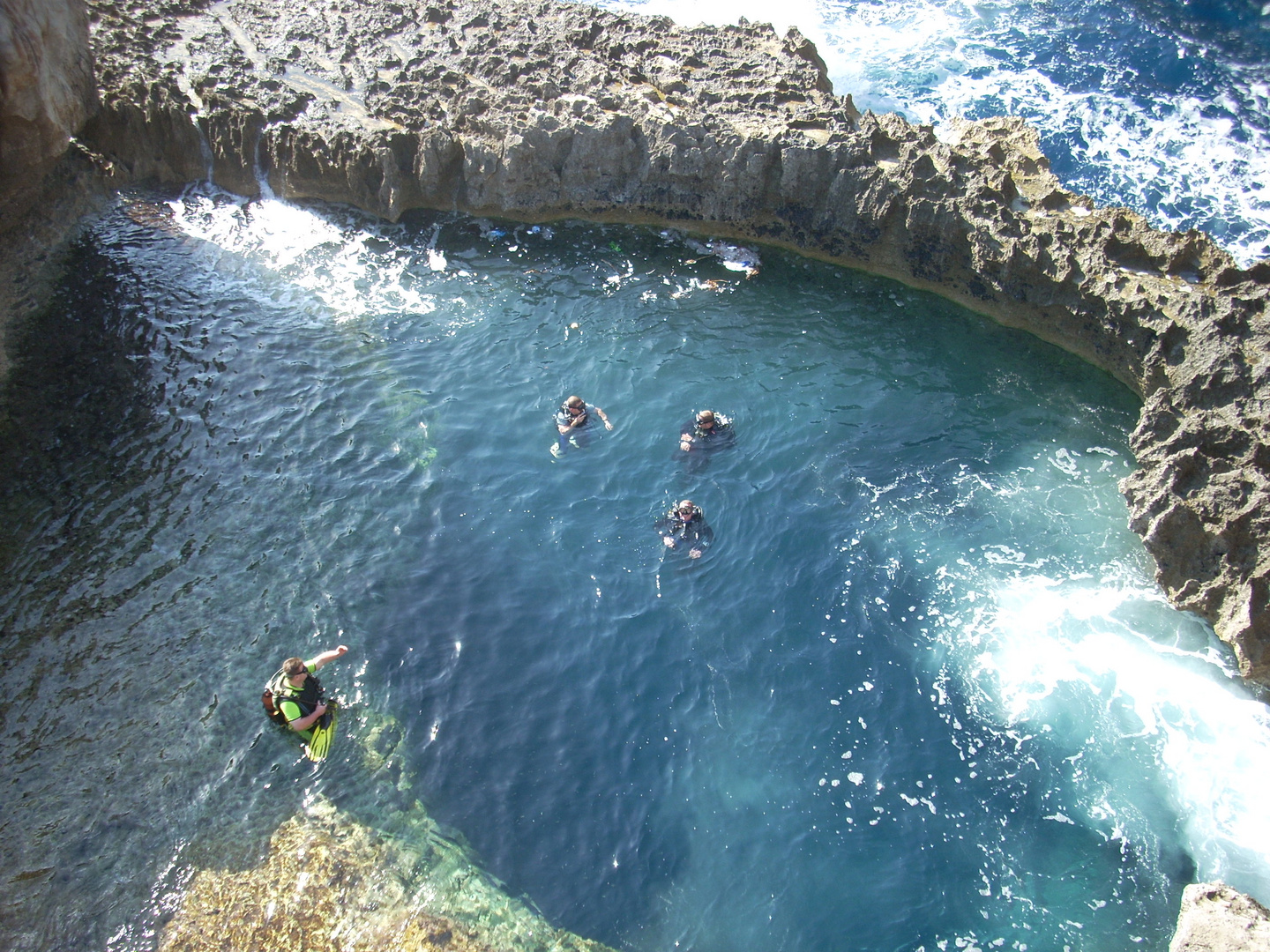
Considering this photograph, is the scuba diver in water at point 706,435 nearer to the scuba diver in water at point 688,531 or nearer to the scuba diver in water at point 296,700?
the scuba diver in water at point 688,531

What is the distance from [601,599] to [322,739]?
4477 mm

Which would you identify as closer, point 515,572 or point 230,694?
point 230,694

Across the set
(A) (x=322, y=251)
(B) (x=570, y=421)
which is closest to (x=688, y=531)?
(B) (x=570, y=421)

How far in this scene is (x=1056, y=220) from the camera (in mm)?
16516

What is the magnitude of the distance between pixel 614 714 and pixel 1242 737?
353 inches

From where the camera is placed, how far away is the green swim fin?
10.8 m

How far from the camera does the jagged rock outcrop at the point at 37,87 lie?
44.2ft

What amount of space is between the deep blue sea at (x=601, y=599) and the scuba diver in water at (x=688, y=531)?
0.37 m

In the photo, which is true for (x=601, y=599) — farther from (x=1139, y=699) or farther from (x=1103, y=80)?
(x=1103, y=80)

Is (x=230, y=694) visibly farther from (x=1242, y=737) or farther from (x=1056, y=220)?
(x=1056, y=220)

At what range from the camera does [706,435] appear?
48.7 ft

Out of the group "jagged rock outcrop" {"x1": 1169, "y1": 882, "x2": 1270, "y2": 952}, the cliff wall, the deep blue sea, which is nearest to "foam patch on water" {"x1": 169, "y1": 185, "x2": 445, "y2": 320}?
the deep blue sea

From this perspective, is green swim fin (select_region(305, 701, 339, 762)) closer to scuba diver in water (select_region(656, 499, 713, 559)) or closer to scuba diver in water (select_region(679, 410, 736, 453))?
scuba diver in water (select_region(656, 499, 713, 559))

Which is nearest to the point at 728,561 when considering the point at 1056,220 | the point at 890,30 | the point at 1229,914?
the point at 1229,914
